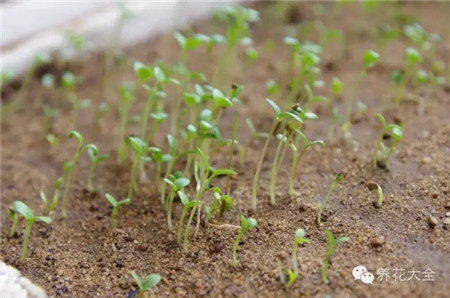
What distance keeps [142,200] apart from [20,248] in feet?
1.08

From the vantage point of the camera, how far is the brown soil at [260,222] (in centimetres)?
131

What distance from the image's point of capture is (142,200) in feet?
5.42

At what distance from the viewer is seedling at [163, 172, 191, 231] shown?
1.37 metres

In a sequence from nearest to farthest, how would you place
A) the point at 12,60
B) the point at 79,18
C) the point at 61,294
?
the point at 61,294, the point at 12,60, the point at 79,18

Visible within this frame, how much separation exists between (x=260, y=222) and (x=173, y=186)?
0.24 meters

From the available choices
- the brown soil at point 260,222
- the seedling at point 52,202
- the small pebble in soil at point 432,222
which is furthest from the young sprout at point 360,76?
the seedling at point 52,202

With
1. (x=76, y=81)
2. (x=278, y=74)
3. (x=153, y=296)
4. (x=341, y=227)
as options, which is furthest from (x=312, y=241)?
(x=76, y=81)

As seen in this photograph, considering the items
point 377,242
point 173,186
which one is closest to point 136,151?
point 173,186

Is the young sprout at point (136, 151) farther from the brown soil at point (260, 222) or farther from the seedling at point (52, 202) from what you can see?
the seedling at point (52, 202)

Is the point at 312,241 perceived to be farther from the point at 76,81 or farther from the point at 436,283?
the point at 76,81

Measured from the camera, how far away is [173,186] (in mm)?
1363

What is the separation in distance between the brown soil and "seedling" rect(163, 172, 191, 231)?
0.10 ft

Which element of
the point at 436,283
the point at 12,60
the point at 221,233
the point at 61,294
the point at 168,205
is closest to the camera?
the point at 436,283

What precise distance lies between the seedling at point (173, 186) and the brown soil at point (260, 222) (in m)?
0.03
